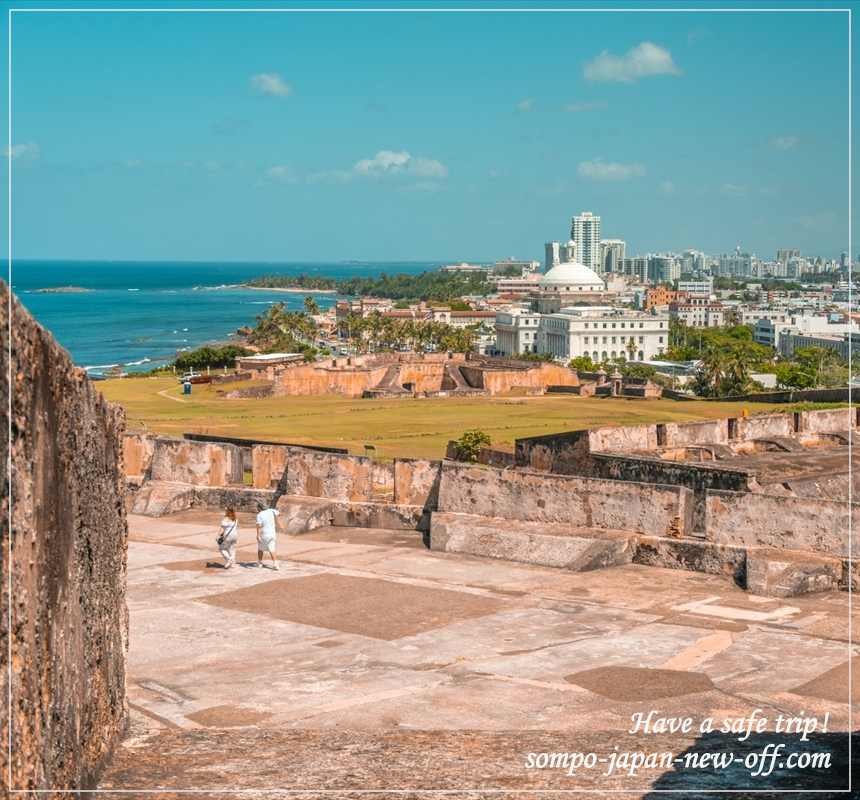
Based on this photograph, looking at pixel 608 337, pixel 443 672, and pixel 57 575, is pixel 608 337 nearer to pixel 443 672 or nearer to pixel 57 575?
pixel 443 672

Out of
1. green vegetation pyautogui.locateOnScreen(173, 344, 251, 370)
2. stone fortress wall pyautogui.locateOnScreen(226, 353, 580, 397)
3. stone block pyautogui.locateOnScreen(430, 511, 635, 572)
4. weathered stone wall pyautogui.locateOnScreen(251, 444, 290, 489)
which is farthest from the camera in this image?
green vegetation pyautogui.locateOnScreen(173, 344, 251, 370)

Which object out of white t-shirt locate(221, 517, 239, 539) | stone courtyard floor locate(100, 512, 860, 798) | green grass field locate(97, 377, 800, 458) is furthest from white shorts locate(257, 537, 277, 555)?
green grass field locate(97, 377, 800, 458)

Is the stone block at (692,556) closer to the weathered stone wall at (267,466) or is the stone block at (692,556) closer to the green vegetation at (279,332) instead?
the weathered stone wall at (267,466)

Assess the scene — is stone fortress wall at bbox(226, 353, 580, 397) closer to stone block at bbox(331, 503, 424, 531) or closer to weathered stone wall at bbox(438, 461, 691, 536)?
stone block at bbox(331, 503, 424, 531)

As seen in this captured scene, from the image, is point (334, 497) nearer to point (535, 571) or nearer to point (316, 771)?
point (535, 571)

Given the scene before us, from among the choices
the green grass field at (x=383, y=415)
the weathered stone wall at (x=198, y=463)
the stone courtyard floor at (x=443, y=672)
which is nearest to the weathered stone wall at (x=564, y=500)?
the stone courtyard floor at (x=443, y=672)

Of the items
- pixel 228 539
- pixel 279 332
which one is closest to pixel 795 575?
pixel 228 539

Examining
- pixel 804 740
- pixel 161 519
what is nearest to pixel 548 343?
pixel 161 519
